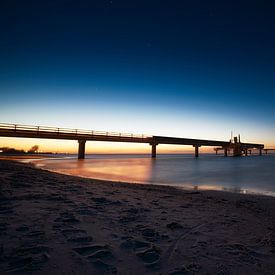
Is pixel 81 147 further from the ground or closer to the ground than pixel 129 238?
further from the ground

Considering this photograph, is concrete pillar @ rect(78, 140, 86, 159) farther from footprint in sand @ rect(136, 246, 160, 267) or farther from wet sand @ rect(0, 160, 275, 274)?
footprint in sand @ rect(136, 246, 160, 267)

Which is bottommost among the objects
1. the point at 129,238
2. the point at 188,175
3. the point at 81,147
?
the point at 188,175

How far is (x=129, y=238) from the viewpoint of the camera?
3.61 meters

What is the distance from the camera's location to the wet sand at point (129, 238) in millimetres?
2734

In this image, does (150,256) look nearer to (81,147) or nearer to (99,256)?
(99,256)

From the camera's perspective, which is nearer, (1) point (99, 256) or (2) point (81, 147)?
(1) point (99, 256)

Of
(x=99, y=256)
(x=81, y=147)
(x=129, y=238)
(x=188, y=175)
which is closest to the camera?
(x=99, y=256)

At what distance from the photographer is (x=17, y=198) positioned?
568 cm

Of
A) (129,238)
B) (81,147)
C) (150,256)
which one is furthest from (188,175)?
(81,147)

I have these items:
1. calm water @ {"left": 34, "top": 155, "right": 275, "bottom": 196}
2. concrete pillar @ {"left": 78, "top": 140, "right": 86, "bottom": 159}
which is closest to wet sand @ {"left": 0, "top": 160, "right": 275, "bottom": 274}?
calm water @ {"left": 34, "top": 155, "right": 275, "bottom": 196}

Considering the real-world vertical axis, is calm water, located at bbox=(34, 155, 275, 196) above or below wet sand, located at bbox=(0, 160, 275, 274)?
below

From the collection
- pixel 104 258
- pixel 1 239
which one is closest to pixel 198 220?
pixel 104 258

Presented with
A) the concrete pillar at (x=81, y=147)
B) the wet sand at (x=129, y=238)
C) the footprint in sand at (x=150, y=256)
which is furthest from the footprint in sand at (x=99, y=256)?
the concrete pillar at (x=81, y=147)

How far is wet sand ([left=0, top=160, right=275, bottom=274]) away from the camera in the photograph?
2.73 meters
